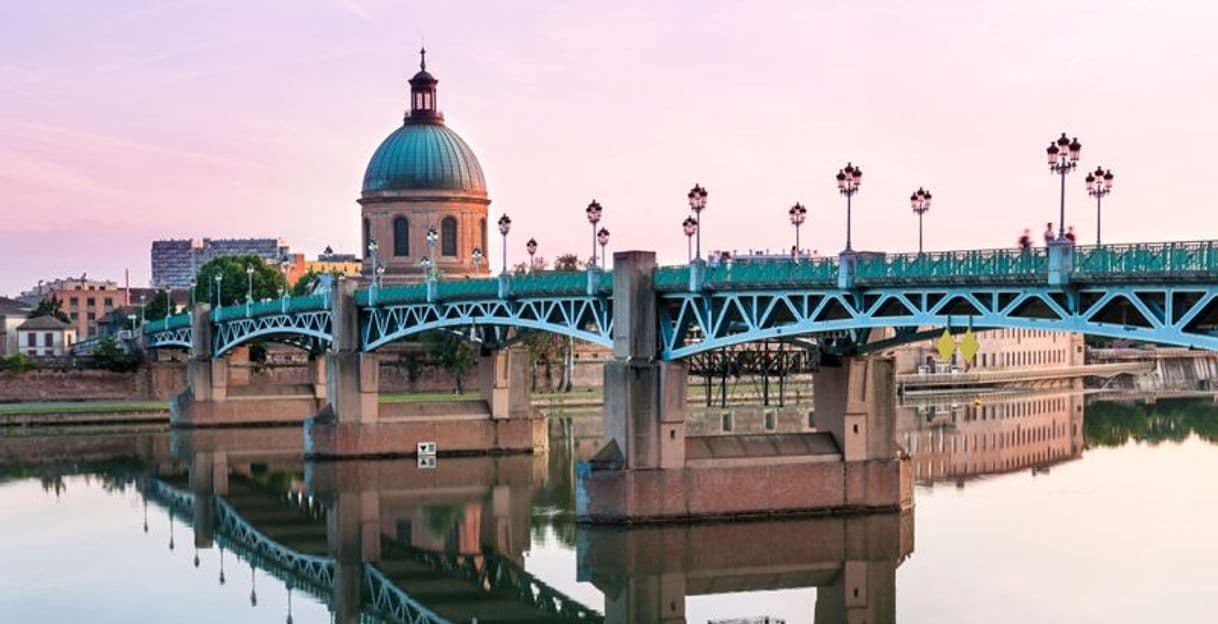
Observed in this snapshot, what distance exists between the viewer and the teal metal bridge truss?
134ft

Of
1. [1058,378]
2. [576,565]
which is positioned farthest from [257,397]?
[1058,378]

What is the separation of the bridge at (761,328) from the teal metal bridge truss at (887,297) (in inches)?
2.3

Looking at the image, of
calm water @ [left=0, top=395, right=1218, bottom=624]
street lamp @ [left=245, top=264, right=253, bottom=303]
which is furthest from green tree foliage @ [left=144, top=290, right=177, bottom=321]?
calm water @ [left=0, top=395, right=1218, bottom=624]

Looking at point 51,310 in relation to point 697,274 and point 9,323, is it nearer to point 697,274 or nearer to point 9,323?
point 9,323

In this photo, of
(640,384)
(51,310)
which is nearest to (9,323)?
(51,310)

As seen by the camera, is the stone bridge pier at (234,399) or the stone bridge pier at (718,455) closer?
the stone bridge pier at (718,455)

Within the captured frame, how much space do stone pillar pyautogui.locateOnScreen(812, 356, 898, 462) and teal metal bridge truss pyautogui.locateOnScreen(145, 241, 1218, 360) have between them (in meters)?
1.19

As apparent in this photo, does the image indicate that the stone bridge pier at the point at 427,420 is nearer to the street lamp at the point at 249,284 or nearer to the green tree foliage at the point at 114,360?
the street lamp at the point at 249,284

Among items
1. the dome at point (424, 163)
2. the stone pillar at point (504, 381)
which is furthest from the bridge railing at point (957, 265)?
the dome at point (424, 163)

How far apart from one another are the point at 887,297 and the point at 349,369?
40517 millimetres

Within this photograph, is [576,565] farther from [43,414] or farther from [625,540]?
[43,414]

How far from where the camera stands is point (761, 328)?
54.7 meters

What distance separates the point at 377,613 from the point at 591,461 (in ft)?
38.8

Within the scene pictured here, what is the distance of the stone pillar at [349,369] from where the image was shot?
81.9 m
